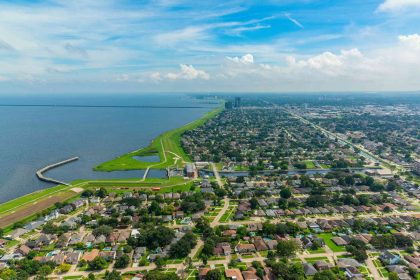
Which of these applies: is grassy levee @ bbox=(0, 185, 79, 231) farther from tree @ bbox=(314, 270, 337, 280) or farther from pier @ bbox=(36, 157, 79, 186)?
tree @ bbox=(314, 270, 337, 280)

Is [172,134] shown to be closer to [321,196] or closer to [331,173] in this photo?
[331,173]

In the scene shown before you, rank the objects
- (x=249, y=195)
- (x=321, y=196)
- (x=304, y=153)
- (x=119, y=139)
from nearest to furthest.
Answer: (x=321, y=196), (x=249, y=195), (x=304, y=153), (x=119, y=139)

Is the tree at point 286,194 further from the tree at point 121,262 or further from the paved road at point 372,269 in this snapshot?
the tree at point 121,262

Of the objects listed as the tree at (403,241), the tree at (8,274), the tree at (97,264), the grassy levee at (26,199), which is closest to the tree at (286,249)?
the tree at (403,241)

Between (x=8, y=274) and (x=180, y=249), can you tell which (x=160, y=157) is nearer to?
(x=180, y=249)

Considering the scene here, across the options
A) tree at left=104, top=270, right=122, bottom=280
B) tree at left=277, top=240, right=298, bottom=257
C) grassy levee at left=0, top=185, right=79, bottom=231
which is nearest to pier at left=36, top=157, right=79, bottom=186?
grassy levee at left=0, top=185, right=79, bottom=231

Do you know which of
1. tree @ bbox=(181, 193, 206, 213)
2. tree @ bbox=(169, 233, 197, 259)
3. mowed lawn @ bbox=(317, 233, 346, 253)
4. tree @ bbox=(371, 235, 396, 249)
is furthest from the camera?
tree @ bbox=(181, 193, 206, 213)

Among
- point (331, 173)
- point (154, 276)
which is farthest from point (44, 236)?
point (331, 173)

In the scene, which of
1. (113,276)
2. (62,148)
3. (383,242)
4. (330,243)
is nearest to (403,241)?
(383,242)
